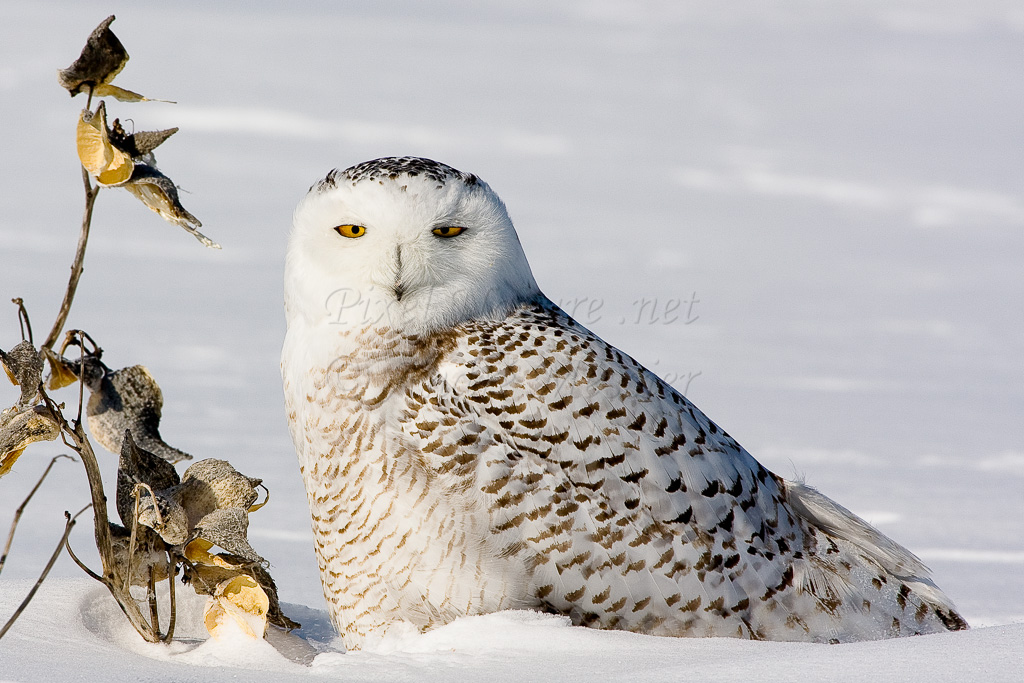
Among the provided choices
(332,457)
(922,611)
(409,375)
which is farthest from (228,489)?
(922,611)

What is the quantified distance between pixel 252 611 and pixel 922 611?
5.16 feet

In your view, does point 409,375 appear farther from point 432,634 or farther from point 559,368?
point 432,634

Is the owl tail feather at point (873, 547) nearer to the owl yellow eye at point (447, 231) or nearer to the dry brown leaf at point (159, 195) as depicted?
the owl yellow eye at point (447, 231)

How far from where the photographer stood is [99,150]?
7.00 ft

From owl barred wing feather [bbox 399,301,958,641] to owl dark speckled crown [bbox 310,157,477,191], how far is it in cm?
36

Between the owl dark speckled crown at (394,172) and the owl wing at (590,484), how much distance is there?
Answer: 1.16 ft

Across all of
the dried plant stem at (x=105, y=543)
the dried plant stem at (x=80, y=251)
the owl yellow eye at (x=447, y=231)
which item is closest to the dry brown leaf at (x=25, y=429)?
the dried plant stem at (x=105, y=543)

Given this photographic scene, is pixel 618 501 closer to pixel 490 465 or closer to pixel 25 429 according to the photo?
pixel 490 465

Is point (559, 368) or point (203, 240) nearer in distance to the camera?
point (203, 240)

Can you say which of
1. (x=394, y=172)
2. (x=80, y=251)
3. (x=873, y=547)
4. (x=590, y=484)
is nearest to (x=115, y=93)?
(x=80, y=251)

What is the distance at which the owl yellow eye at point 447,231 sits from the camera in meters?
2.35

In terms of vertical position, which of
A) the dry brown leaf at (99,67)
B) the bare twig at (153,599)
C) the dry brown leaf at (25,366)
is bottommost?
the bare twig at (153,599)

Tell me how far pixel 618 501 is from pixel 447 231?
72cm

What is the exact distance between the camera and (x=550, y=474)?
2244 mm
